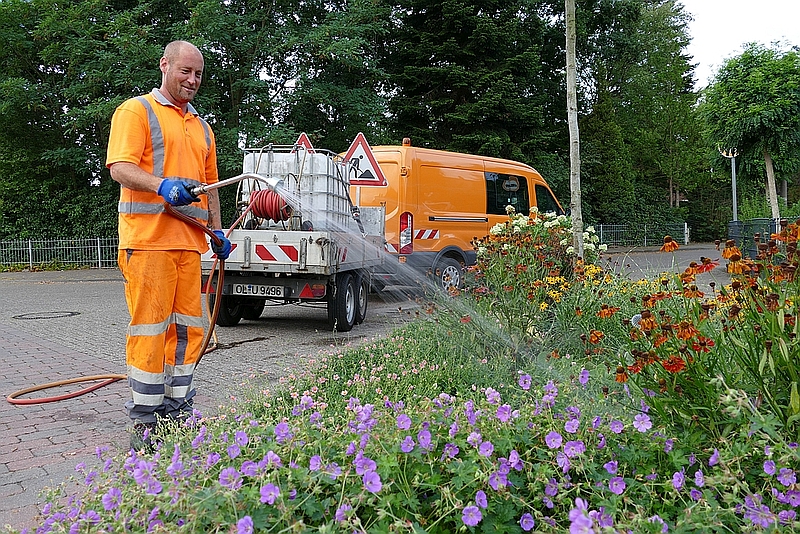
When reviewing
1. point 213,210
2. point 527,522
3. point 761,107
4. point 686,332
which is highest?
point 761,107

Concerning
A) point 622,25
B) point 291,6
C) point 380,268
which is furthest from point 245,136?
point 622,25

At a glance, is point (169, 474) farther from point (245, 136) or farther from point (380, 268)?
point (245, 136)

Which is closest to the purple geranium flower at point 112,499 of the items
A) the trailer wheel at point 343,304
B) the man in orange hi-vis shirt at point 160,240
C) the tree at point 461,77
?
the man in orange hi-vis shirt at point 160,240

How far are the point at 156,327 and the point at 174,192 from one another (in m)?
0.78

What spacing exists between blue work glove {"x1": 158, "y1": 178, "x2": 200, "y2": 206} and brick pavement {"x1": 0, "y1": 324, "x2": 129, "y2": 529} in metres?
1.28

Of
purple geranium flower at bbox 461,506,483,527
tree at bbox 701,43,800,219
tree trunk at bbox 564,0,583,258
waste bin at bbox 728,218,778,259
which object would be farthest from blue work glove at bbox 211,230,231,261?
tree at bbox 701,43,800,219

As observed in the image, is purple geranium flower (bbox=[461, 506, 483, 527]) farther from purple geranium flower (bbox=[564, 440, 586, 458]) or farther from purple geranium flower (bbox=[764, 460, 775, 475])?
purple geranium flower (bbox=[764, 460, 775, 475])

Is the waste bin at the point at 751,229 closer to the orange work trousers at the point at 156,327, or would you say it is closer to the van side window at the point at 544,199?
the van side window at the point at 544,199

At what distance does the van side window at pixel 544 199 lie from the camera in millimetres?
13031

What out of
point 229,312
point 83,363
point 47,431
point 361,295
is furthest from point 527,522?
point 229,312

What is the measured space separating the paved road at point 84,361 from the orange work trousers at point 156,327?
0.30m

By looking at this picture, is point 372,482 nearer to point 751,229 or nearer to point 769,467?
point 769,467

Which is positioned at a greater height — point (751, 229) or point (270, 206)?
point (270, 206)

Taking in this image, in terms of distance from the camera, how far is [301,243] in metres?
7.69
